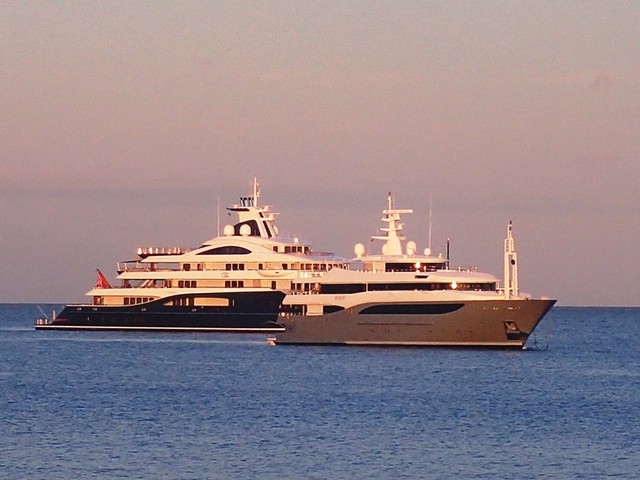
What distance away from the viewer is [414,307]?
76125mm

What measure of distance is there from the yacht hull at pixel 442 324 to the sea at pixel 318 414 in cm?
69

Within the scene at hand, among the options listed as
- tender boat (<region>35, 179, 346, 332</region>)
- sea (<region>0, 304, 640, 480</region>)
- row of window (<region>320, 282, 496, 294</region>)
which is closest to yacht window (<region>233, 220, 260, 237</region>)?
tender boat (<region>35, 179, 346, 332</region>)

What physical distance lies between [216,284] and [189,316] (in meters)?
2.51

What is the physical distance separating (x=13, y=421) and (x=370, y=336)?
3066 centimetres

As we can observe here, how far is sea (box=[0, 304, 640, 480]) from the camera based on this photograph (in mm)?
40750

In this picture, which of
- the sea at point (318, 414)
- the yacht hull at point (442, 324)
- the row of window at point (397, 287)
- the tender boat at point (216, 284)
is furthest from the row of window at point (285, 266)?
the yacht hull at point (442, 324)

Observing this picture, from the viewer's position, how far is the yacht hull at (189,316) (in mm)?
93812

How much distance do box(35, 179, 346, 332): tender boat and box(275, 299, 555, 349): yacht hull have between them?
13368 millimetres

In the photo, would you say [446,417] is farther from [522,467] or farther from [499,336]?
[499,336]

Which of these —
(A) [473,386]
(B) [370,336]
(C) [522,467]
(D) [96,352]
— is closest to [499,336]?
(B) [370,336]

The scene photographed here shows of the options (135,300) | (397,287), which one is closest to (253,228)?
(135,300)

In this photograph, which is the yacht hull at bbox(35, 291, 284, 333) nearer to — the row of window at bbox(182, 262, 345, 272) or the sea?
the row of window at bbox(182, 262, 345, 272)

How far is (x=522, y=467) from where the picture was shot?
40656mm

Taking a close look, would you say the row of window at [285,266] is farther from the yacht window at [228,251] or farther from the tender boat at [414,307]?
the tender boat at [414,307]
